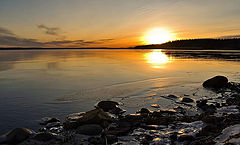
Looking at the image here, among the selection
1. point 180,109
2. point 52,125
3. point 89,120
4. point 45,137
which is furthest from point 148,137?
point 52,125

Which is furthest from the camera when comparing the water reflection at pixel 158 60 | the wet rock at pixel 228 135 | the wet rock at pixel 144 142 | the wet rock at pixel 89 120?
the water reflection at pixel 158 60

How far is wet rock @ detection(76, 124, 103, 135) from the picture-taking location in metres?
7.76

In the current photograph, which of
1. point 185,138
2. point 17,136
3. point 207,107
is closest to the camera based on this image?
point 185,138

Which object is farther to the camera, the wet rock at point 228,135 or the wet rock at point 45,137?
the wet rock at point 45,137

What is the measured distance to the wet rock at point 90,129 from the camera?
25.4ft

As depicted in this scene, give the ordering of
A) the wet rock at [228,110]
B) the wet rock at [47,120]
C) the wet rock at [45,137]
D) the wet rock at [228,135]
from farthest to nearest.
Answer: the wet rock at [228,110] < the wet rock at [47,120] < the wet rock at [45,137] < the wet rock at [228,135]

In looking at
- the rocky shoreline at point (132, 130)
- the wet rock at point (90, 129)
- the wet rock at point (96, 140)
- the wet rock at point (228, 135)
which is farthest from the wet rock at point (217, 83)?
the wet rock at point (96, 140)

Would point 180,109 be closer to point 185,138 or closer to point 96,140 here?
point 185,138

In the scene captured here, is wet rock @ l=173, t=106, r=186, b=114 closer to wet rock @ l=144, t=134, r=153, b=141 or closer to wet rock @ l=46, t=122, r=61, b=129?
wet rock @ l=144, t=134, r=153, b=141

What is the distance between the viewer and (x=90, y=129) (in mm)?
7895

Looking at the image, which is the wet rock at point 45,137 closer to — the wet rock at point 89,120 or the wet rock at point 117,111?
the wet rock at point 89,120

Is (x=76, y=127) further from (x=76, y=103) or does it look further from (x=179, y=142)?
(x=179, y=142)

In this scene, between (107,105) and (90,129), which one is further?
(107,105)

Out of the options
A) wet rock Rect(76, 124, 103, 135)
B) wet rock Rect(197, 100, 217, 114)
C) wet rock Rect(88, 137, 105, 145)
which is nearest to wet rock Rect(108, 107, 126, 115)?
wet rock Rect(76, 124, 103, 135)
